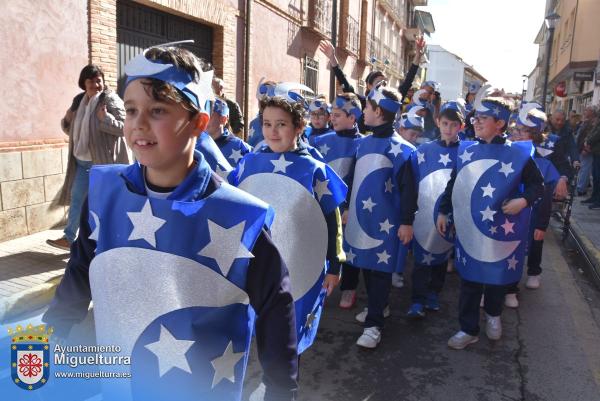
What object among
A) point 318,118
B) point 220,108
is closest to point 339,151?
point 220,108

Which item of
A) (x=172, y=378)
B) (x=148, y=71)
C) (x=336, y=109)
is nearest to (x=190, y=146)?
(x=148, y=71)

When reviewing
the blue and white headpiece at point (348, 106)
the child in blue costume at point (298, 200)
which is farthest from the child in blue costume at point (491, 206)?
the child in blue costume at point (298, 200)

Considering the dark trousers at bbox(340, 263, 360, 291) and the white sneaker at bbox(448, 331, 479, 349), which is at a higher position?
the dark trousers at bbox(340, 263, 360, 291)

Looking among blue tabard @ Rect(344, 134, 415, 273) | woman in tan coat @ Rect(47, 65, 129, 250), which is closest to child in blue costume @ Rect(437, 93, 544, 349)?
blue tabard @ Rect(344, 134, 415, 273)

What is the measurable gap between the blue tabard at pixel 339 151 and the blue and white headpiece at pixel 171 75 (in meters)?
2.99

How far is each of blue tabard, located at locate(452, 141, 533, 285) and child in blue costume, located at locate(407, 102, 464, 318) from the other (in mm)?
542

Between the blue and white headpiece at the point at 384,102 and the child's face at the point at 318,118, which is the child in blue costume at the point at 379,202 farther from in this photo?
the child's face at the point at 318,118

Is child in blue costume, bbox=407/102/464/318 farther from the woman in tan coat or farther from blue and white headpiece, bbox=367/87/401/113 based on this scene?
the woman in tan coat

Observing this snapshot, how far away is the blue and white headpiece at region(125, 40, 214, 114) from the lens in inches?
61.6

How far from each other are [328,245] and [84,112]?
12.2ft

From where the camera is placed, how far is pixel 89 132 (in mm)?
5520

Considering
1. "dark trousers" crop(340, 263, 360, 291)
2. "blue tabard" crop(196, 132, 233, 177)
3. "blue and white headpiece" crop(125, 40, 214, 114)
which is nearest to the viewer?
"blue and white headpiece" crop(125, 40, 214, 114)

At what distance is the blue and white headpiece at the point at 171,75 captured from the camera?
5.13 feet

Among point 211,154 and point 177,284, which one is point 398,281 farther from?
point 177,284
